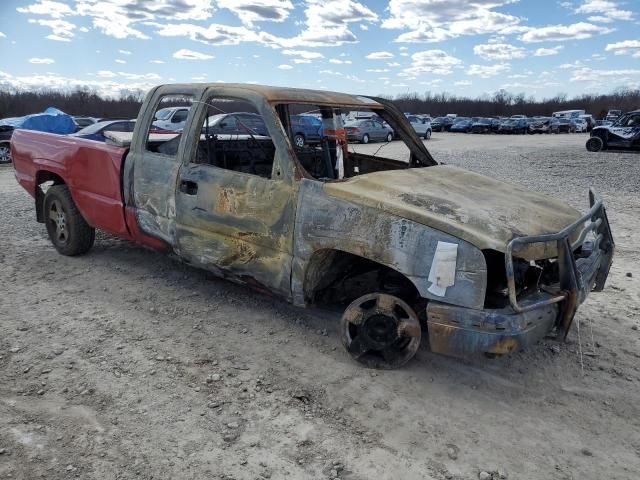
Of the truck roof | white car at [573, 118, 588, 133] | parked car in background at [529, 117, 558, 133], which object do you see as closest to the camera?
the truck roof

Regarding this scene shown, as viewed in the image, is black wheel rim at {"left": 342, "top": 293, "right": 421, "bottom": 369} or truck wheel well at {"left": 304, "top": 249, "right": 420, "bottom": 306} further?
truck wheel well at {"left": 304, "top": 249, "right": 420, "bottom": 306}

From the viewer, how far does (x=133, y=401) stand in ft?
9.63

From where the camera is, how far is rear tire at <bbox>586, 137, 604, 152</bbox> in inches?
765

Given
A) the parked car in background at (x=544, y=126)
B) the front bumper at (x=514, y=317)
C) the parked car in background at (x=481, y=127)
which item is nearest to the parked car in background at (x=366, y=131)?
the parked car in background at (x=481, y=127)

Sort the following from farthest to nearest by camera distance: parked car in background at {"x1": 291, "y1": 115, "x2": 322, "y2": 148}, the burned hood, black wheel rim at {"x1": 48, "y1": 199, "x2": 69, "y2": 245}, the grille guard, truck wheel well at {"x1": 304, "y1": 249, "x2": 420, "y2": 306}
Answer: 1. black wheel rim at {"x1": 48, "y1": 199, "x2": 69, "y2": 245}
2. parked car in background at {"x1": 291, "y1": 115, "x2": 322, "y2": 148}
3. truck wheel well at {"x1": 304, "y1": 249, "x2": 420, "y2": 306}
4. the burned hood
5. the grille guard

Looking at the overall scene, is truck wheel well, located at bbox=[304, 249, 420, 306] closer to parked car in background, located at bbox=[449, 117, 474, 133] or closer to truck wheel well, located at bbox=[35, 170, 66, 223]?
truck wheel well, located at bbox=[35, 170, 66, 223]

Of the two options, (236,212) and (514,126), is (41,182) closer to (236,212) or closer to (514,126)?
(236,212)

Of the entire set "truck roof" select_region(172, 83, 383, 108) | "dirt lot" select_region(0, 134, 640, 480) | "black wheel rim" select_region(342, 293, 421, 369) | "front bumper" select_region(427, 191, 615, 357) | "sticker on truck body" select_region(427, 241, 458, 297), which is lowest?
"dirt lot" select_region(0, 134, 640, 480)

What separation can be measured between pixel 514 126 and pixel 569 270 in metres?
39.5

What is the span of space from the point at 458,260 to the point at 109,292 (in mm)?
3152

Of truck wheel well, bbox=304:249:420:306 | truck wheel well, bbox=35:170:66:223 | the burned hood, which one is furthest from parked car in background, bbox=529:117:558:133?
truck wheel well, bbox=304:249:420:306

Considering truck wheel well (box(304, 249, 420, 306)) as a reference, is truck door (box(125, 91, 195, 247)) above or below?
above

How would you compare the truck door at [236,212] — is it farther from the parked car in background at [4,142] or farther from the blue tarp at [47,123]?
the parked car in background at [4,142]

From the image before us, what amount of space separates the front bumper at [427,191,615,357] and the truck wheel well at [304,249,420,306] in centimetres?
49
